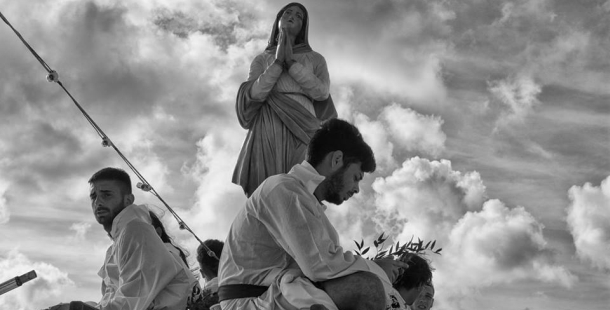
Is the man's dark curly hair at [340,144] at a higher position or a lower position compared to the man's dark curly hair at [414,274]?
higher

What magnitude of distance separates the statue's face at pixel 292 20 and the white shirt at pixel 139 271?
13.6 ft

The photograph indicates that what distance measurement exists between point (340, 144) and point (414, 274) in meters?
1.45

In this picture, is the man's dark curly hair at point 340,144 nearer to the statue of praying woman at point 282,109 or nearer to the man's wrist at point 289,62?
the statue of praying woman at point 282,109

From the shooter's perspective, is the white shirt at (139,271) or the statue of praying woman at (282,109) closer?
the white shirt at (139,271)

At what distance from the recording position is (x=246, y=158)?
30.9ft

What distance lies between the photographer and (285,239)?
14.0 ft

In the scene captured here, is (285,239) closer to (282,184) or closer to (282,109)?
(282,184)

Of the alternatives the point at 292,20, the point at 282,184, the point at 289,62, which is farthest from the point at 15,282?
the point at 292,20

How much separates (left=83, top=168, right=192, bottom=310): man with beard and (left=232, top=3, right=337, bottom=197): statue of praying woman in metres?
2.99

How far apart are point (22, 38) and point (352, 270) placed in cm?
526

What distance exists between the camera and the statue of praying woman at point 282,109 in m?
9.31

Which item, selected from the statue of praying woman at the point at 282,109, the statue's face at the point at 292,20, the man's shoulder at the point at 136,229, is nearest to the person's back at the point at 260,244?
the man's shoulder at the point at 136,229

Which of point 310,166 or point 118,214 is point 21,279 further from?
point 310,166

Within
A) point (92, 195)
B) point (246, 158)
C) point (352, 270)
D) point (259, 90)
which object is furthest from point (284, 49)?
point (352, 270)
